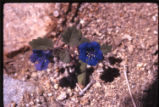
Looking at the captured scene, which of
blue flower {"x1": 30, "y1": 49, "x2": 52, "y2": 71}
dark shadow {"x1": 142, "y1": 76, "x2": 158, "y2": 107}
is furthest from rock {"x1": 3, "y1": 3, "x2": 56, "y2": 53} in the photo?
dark shadow {"x1": 142, "y1": 76, "x2": 158, "y2": 107}

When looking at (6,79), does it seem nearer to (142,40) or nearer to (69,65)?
(69,65)

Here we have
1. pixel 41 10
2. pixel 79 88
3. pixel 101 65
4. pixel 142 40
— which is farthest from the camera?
pixel 41 10

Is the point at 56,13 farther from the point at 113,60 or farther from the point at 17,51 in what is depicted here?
the point at 113,60

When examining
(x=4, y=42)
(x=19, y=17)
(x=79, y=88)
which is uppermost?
(x=19, y=17)

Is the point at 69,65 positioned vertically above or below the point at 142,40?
below

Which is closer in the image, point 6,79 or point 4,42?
point 6,79

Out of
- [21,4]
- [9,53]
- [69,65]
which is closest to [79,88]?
[69,65]

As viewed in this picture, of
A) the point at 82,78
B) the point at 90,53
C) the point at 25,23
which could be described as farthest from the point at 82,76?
the point at 25,23
